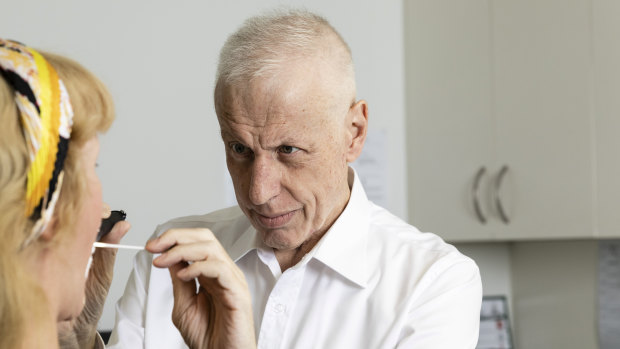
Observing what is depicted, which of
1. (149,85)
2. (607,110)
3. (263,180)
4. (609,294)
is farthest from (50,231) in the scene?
(609,294)

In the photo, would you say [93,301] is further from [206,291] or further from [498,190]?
[498,190]

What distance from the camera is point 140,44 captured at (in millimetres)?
2414

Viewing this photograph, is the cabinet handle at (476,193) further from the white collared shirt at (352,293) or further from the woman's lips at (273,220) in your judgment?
the woman's lips at (273,220)

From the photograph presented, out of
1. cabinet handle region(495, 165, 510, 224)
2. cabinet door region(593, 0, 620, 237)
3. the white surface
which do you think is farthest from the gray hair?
the white surface

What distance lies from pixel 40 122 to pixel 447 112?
2.34 m

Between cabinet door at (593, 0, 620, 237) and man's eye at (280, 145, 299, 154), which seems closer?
man's eye at (280, 145, 299, 154)

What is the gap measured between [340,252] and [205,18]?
133cm

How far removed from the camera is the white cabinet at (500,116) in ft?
8.29

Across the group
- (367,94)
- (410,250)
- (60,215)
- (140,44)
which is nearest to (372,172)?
(367,94)

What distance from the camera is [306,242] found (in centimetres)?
150

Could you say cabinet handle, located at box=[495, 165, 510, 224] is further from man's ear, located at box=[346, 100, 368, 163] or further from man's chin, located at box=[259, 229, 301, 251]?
man's chin, located at box=[259, 229, 301, 251]

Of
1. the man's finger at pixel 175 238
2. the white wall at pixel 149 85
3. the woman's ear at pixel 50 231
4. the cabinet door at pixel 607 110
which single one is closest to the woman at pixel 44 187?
the woman's ear at pixel 50 231

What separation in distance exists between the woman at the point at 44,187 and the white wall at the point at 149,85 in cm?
145

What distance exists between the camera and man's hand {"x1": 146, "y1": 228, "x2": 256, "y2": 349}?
Result: 111cm
